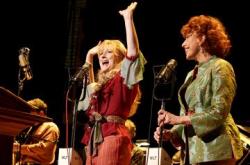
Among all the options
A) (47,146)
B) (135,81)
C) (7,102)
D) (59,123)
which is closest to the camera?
(7,102)

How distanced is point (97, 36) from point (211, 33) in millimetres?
4906

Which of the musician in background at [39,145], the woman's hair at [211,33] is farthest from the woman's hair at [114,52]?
the musician in background at [39,145]

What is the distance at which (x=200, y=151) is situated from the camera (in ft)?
8.96

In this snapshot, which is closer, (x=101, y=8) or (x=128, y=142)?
(x=128, y=142)

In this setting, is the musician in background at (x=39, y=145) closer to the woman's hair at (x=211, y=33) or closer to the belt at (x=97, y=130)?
the belt at (x=97, y=130)

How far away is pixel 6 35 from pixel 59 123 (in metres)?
1.58

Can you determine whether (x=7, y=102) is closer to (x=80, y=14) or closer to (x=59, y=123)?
(x=80, y=14)

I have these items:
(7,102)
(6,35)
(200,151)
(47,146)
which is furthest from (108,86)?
(6,35)

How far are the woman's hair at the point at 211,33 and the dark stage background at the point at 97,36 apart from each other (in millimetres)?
3574

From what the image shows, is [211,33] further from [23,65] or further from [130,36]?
[23,65]

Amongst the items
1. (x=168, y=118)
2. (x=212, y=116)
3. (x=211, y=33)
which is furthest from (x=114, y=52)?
(x=212, y=116)

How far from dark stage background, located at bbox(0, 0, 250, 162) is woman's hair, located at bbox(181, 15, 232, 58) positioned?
3.57m

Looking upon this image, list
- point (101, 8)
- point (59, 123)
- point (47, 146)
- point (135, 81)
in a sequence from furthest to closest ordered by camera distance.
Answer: point (59, 123) < point (101, 8) < point (47, 146) < point (135, 81)

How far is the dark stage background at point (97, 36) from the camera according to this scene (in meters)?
6.64
